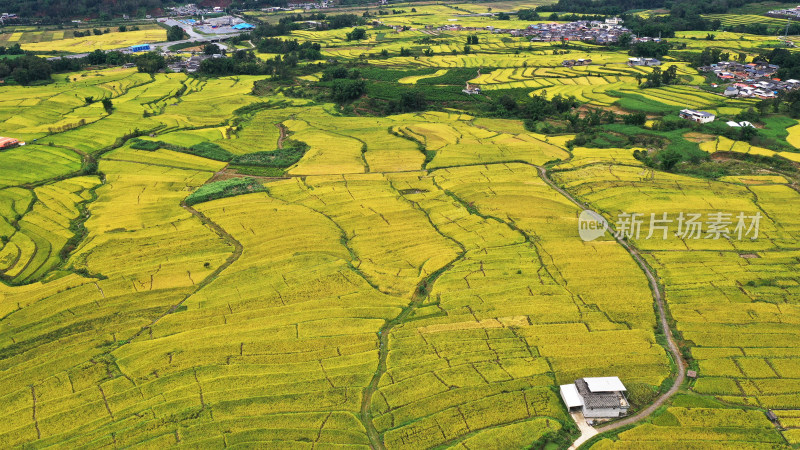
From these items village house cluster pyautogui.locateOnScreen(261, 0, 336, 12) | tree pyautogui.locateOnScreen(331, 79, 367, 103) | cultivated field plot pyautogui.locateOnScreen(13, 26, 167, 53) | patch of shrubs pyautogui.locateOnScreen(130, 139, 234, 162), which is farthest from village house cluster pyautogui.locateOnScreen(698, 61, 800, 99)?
village house cluster pyautogui.locateOnScreen(261, 0, 336, 12)

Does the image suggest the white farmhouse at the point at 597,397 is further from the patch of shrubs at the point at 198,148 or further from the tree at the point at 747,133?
the tree at the point at 747,133

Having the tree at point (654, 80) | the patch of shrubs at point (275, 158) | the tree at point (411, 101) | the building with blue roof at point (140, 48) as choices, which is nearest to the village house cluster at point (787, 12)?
the tree at point (654, 80)

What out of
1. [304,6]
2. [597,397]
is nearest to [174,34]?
[304,6]

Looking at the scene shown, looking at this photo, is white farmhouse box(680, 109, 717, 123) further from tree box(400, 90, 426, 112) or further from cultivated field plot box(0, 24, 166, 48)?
cultivated field plot box(0, 24, 166, 48)

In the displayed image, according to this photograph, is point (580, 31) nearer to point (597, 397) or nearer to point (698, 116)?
point (698, 116)

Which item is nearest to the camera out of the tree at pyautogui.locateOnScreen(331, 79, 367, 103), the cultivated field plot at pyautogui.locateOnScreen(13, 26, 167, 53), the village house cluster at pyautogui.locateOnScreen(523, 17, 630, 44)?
the tree at pyautogui.locateOnScreen(331, 79, 367, 103)

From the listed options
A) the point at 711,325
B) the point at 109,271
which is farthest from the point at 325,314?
the point at 711,325

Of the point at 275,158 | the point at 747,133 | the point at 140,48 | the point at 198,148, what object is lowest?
the point at 275,158
